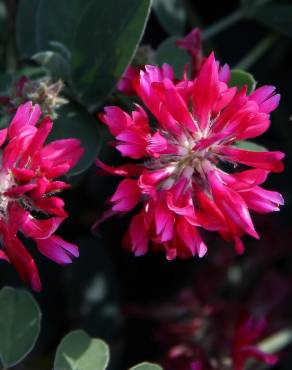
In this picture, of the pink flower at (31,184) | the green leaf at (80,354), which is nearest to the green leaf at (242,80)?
the pink flower at (31,184)

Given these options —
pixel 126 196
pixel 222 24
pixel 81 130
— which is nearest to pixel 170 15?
pixel 222 24

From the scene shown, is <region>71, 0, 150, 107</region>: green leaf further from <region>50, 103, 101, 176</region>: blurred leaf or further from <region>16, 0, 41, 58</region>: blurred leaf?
<region>16, 0, 41, 58</region>: blurred leaf

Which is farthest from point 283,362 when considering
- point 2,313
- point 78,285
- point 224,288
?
point 2,313

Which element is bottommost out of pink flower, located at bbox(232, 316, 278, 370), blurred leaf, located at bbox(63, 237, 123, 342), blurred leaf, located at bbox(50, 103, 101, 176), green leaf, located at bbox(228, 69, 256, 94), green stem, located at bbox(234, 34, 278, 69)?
blurred leaf, located at bbox(63, 237, 123, 342)

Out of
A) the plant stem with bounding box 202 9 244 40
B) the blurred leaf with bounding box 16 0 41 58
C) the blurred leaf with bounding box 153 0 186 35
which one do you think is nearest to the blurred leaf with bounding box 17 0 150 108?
the blurred leaf with bounding box 16 0 41 58

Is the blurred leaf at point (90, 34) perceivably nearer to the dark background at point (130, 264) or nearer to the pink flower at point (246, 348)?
the dark background at point (130, 264)

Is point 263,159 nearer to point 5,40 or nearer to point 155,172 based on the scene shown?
point 155,172

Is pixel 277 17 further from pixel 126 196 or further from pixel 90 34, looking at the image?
pixel 126 196
